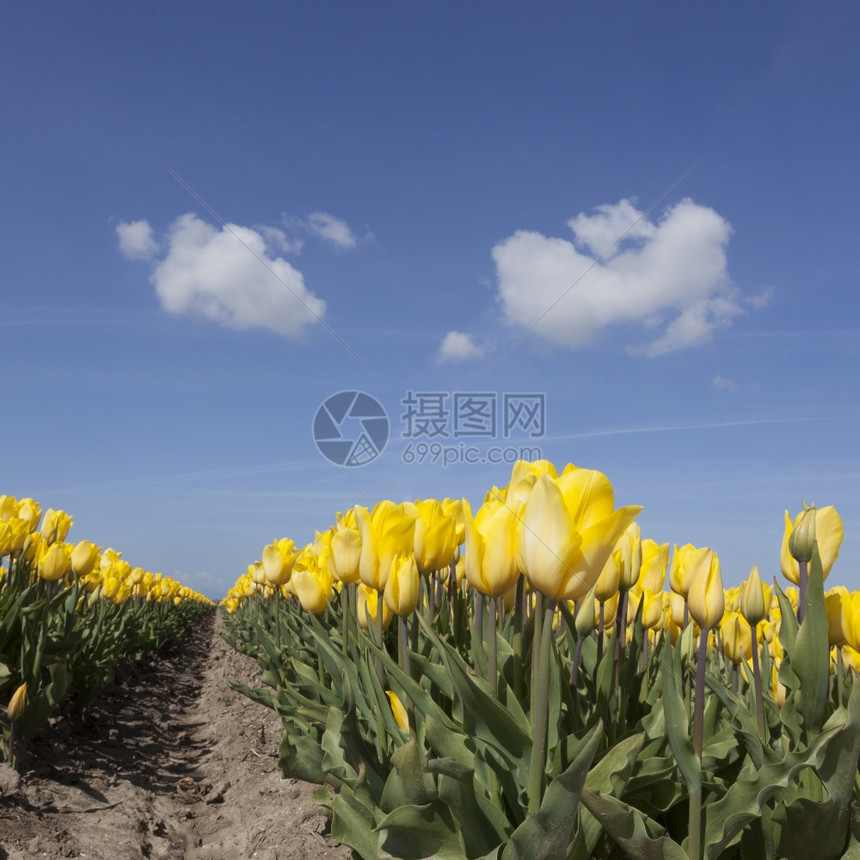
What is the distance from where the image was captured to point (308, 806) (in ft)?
12.4

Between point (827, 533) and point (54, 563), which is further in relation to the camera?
point (54, 563)

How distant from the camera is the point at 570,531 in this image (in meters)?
1.50

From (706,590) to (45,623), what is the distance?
425 centimetres

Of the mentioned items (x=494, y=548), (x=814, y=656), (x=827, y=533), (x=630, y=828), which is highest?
(x=827, y=533)

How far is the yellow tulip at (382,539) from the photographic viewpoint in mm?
2498

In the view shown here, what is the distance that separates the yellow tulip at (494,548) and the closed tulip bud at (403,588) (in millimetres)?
548

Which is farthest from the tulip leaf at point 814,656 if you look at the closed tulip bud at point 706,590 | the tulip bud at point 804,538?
the closed tulip bud at point 706,590

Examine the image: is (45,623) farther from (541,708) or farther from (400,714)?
(541,708)

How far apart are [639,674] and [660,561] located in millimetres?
688

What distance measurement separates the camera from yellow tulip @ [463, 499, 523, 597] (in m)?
1.77

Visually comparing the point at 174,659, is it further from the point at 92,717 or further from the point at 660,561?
the point at 660,561

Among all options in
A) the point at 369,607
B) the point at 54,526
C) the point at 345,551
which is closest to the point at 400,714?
the point at 369,607

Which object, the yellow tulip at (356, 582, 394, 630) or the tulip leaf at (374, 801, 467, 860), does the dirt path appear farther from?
the tulip leaf at (374, 801, 467, 860)

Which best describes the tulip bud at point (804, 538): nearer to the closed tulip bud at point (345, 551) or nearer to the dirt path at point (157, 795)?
the closed tulip bud at point (345, 551)
